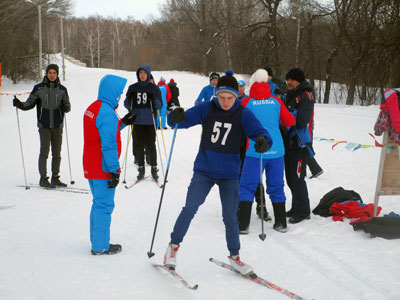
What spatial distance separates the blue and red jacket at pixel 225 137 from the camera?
337 cm

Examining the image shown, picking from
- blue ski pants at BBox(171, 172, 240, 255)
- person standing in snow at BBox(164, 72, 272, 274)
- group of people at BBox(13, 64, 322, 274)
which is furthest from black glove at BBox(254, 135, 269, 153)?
blue ski pants at BBox(171, 172, 240, 255)

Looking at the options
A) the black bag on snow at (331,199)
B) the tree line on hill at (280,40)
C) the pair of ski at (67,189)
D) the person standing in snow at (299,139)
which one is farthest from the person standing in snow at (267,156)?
the tree line on hill at (280,40)

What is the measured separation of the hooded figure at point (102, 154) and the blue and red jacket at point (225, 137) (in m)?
0.69

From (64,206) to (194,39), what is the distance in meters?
40.1

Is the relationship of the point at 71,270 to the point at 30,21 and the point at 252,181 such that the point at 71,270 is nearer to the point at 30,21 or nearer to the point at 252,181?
the point at 252,181

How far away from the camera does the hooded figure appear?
3.66 meters

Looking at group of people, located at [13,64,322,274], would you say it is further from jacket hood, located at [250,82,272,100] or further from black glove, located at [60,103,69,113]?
black glove, located at [60,103,69,113]

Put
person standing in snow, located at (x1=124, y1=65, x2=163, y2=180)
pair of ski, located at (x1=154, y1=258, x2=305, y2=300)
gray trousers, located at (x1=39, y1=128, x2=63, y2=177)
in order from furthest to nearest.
→ person standing in snow, located at (x1=124, y1=65, x2=163, y2=180), gray trousers, located at (x1=39, y1=128, x2=63, y2=177), pair of ski, located at (x1=154, y1=258, x2=305, y2=300)

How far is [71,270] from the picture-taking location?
11.4 feet

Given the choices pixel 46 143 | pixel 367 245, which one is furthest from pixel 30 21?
pixel 367 245

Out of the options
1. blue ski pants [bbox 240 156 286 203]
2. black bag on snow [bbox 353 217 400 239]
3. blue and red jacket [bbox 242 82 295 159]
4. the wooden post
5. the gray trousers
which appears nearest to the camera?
black bag on snow [bbox 353 217 400 239]

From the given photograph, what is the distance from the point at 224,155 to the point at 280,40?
74.7 ft

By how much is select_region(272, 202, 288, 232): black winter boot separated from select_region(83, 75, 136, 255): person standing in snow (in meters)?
2.02

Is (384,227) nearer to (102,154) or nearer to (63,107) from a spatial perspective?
(102,154)
